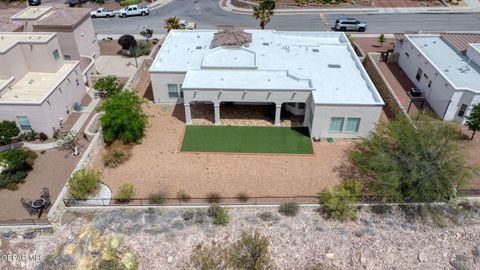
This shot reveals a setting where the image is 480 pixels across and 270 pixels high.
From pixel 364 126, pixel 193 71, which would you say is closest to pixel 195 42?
pixel 193 71

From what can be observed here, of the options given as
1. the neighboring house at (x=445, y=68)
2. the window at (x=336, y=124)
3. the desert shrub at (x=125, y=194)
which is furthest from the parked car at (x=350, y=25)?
the desert shrub at (x=125, y=194)

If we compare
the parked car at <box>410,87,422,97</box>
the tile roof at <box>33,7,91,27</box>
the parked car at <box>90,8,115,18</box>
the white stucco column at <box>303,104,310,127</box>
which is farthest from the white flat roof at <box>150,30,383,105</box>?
the parked car at <box>90,8,115,18</box>

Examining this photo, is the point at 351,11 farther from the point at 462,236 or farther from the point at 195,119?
the point at 462,236

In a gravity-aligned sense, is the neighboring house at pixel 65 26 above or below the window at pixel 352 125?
above

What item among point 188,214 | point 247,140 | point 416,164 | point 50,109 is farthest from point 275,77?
point 50,109

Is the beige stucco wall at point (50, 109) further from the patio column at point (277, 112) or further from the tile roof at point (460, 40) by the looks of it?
the tile roof at point (460, 40)
